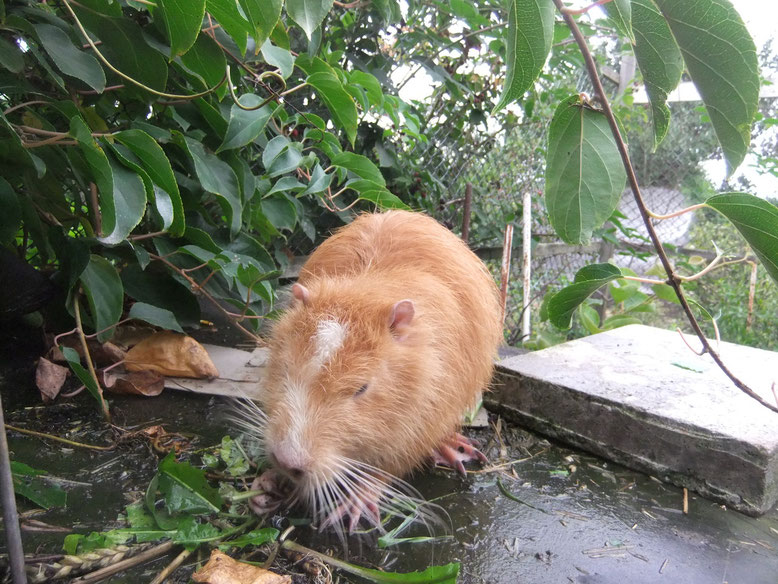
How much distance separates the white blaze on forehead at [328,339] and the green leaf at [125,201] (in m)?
0.62

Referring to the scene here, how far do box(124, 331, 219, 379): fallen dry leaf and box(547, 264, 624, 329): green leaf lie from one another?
5.73ft

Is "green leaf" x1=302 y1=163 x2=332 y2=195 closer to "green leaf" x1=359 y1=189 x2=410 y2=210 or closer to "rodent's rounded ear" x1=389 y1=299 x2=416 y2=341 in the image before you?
"green leaf" x1=359 y1=189 x2=410 y2=210

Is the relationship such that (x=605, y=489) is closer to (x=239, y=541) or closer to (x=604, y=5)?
(x=239, y=541)

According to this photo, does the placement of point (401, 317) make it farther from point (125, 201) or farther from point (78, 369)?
point (78, 369)

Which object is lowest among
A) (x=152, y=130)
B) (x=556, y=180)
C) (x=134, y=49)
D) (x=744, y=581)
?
(x=744, y=581)

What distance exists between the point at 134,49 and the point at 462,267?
1.40 meters

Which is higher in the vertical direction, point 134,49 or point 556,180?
point 134,49

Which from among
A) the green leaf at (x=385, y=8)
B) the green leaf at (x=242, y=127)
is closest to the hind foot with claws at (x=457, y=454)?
the green leaf at (x=242, y=127)

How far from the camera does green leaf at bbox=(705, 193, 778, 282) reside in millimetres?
878

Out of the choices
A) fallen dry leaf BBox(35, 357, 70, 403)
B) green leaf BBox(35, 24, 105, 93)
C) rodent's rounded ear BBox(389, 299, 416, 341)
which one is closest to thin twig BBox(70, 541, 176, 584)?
rodent's rounded ear BBox(389, 299, 416, 341)

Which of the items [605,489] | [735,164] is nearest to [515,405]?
[605,489]

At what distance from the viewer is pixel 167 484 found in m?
1.52

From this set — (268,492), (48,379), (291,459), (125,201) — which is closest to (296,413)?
(291,459)

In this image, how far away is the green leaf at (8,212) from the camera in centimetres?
155
